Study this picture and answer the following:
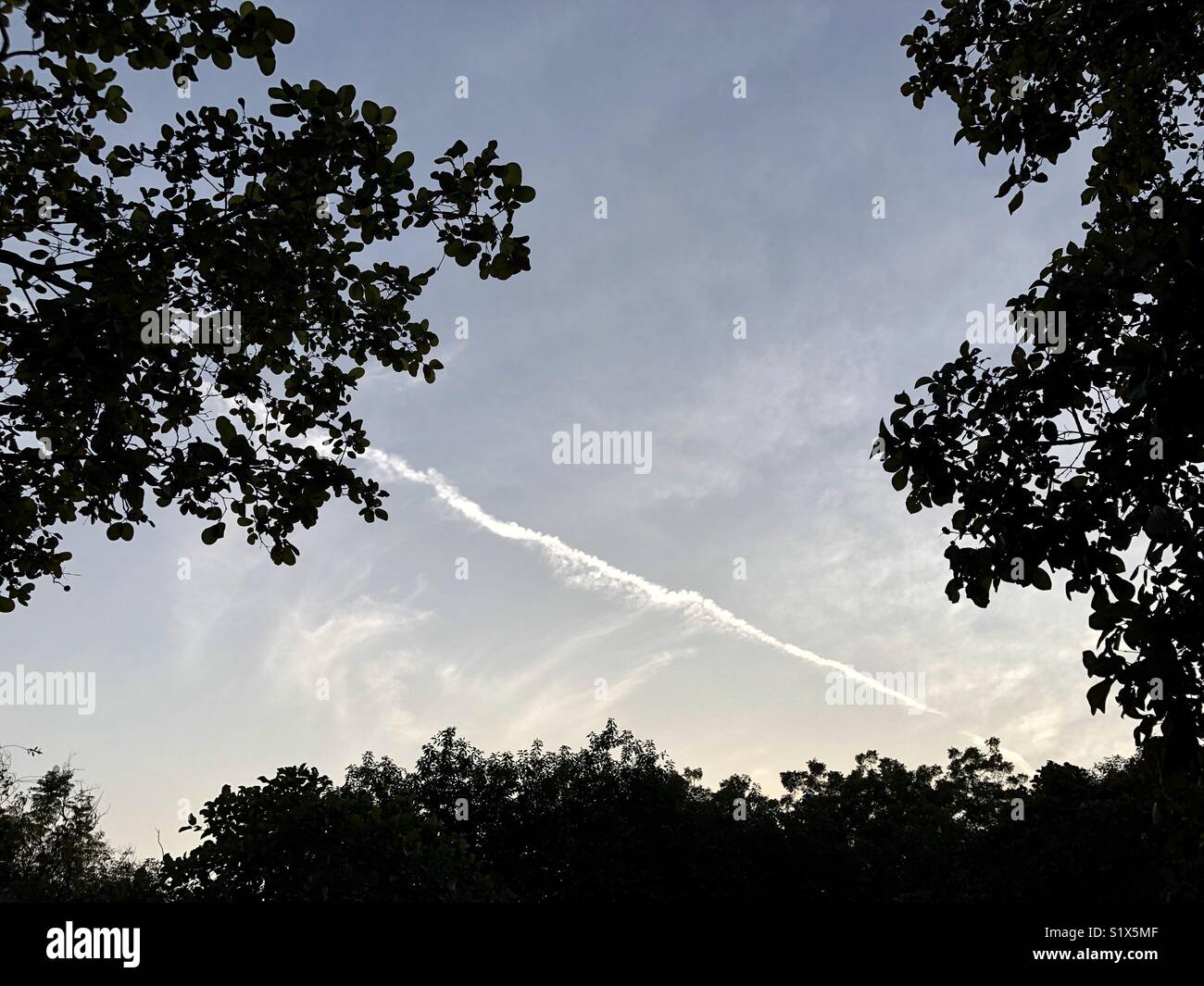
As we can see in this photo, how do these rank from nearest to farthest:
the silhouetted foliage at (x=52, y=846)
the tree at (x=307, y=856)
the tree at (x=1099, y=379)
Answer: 1. the tree at (x=1099, y=379)
2. the tree at (x=307, y=856)
3. the silhouetted foliage at (x=52, y=846)

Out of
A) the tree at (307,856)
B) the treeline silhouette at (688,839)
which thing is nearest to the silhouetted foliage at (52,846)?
the treeline silhouette at (688,839)

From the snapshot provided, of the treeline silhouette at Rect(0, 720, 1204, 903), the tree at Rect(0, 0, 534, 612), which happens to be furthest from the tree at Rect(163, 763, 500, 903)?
the treeline silhouette at Rect(0, 720, 1204, 903)

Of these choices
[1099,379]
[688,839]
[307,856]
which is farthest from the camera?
[688,839]

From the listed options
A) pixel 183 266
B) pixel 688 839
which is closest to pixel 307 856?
pixel 183 266

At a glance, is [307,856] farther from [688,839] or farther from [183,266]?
[688,839]

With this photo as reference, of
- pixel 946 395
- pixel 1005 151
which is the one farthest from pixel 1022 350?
pixel 1005 151

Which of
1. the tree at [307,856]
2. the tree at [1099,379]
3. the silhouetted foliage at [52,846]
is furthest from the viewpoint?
the silhouetted foliage at [52,846]

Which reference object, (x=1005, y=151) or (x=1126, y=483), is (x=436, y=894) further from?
(x=1005, y=151)

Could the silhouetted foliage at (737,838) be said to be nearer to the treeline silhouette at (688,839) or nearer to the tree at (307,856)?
the treeline silhouette at (688,839)

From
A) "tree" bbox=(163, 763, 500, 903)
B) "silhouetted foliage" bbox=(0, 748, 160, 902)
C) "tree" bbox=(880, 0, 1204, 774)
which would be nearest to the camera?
"tree" bbox=(880, 0, 1204, 774)

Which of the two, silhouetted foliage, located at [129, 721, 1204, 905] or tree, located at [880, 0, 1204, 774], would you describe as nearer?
tree, located at [880, 0, 1204, 774]

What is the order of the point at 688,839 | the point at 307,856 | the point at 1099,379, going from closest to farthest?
the point at 1099,379 < the point at 307,856 < the point at 688,839

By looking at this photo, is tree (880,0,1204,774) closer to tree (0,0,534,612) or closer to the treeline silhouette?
tree (0,0,534,612)
